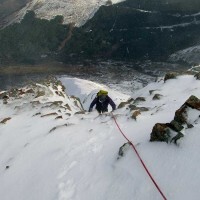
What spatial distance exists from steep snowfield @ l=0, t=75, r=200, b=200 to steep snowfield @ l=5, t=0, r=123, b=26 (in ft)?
211

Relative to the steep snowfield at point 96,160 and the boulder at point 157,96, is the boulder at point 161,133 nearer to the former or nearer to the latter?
the steep snowfield at point 96,160

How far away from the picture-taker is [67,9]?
83938 millimetres

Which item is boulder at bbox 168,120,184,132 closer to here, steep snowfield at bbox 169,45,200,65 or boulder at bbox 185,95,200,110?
boulder at bbox 185,95,200,110

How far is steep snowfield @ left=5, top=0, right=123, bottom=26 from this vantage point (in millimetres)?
80188

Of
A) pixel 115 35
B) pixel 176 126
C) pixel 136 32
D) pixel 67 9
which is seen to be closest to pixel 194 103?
pixel 176 126

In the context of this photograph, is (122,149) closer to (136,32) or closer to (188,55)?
(188,55)

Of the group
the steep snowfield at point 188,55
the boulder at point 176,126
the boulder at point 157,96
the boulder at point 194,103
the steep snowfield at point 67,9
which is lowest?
the steep snowfield at point 188,55

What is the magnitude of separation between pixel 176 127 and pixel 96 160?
2.58 metres

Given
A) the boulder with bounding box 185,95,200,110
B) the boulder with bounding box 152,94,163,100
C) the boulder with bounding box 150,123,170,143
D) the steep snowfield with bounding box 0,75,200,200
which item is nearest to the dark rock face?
the boulder with bounding box 152,94,163,100

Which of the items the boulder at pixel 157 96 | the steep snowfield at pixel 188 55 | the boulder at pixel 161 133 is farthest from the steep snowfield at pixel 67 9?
the boulder at pixel 161 133

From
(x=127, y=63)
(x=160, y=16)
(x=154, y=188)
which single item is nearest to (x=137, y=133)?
(x=154, y=188)

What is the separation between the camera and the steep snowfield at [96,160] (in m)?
8.27

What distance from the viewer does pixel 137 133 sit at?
11.9 metres

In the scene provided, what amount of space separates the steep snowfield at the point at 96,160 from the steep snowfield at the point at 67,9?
64.3 meters
